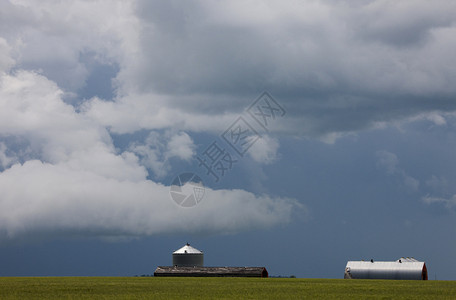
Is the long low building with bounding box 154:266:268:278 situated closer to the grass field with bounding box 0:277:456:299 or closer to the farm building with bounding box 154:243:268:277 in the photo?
the farm building with bounding box 154:243:268:277

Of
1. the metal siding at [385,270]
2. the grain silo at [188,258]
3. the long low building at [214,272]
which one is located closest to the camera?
the metal siding at [385,270]

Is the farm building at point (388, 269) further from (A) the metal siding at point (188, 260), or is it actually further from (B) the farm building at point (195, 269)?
(A) the metal siding at point (188, 260)

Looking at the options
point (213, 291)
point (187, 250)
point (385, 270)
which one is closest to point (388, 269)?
point (385, 270)

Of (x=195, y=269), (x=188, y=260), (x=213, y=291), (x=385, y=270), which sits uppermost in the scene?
(x=188, y=260)

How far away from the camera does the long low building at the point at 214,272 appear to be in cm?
11919

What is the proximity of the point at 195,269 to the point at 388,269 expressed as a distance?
139 ft

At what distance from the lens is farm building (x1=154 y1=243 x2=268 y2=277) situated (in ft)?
393

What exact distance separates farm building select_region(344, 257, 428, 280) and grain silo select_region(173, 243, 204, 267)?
35.3m

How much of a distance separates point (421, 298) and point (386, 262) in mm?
80804

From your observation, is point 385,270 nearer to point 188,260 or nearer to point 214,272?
point 214,272

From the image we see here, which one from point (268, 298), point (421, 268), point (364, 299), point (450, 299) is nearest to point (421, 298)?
point (450, 299)

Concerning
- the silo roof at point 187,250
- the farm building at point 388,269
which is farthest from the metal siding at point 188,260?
the farm building at point 388,269

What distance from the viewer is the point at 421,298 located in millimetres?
45656

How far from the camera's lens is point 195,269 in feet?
406
